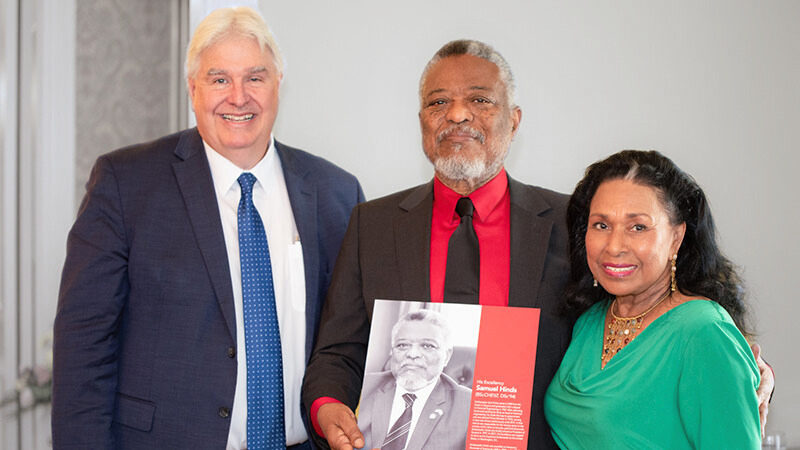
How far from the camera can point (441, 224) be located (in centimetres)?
233

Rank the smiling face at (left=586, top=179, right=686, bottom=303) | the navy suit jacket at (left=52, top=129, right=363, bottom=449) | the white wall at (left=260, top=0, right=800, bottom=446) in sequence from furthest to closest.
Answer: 1. the white wall at (left=260, top=0, right=800, bottom=446)
2. the navy suit jacket at (left=52, top=129, right=363, bottom=449)
3. the smiling face at (left=586, top=179, right=686, bottom=303)

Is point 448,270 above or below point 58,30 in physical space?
below

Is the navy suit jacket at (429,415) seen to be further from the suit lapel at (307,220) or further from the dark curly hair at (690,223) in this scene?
the dark curly hair at (690,223)

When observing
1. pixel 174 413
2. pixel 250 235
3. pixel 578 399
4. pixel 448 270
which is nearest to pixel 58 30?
pixel 250 235

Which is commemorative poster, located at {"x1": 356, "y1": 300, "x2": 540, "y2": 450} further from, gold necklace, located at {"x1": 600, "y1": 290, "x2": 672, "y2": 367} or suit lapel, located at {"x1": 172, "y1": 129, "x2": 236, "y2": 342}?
suit lapel, located at {"x1": 172, "y1": 129, "x2": 236, "y2": 342}

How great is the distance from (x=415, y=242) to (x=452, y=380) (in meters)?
0.50

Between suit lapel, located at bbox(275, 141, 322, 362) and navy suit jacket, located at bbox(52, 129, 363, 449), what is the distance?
10.9 inches

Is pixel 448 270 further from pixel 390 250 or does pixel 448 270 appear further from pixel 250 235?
pixel 250 235

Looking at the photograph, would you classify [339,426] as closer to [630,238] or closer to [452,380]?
[452,380]

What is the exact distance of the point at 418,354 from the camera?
6.55 ft

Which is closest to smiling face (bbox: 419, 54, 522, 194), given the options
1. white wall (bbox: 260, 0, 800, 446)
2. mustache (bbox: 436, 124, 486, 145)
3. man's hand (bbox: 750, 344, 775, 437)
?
mustache (bbox: 436, 124, 486, 145)

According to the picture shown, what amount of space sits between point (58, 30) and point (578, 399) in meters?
3.14

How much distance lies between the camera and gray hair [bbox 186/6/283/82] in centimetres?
239

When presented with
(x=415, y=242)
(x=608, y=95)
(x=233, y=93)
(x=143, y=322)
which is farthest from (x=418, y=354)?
(x=608, y=95)
